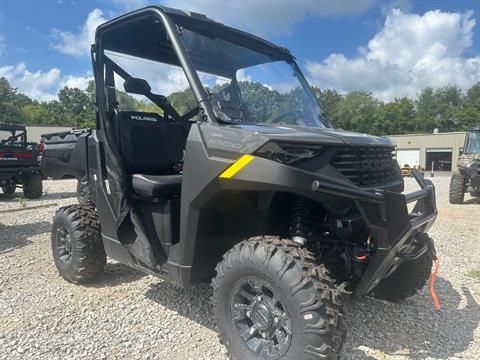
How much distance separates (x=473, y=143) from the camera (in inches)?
521

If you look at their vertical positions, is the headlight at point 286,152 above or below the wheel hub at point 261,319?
above

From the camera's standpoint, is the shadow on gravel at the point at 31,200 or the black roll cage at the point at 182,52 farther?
the shadow on gravel at the point at 31,200

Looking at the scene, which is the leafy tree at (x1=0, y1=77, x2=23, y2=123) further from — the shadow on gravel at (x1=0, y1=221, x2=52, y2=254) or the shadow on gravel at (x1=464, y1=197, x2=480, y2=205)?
the shadow on gravel at (x1=464, y1=197, x2=480, y2=205)

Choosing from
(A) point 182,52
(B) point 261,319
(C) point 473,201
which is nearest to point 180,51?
(A) point 182,52

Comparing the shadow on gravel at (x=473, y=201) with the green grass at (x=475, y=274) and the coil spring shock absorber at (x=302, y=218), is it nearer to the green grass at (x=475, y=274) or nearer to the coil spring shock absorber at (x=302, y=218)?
the green grass at (x=475, y=274)

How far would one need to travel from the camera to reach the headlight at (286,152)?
99.8 inches

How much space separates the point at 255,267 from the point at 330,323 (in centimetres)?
56

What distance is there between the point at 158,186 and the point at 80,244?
1.45 m

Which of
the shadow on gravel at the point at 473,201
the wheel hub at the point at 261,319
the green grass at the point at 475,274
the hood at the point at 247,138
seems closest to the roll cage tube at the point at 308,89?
the hood at the point at 247,138

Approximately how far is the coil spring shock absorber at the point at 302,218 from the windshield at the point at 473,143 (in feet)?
40.0

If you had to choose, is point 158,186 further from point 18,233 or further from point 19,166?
point 19,166

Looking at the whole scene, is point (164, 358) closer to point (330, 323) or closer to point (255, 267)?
point (255, 267)

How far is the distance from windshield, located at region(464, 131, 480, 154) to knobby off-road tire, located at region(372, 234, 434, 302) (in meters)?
11.0

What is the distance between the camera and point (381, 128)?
73875 millimetres
